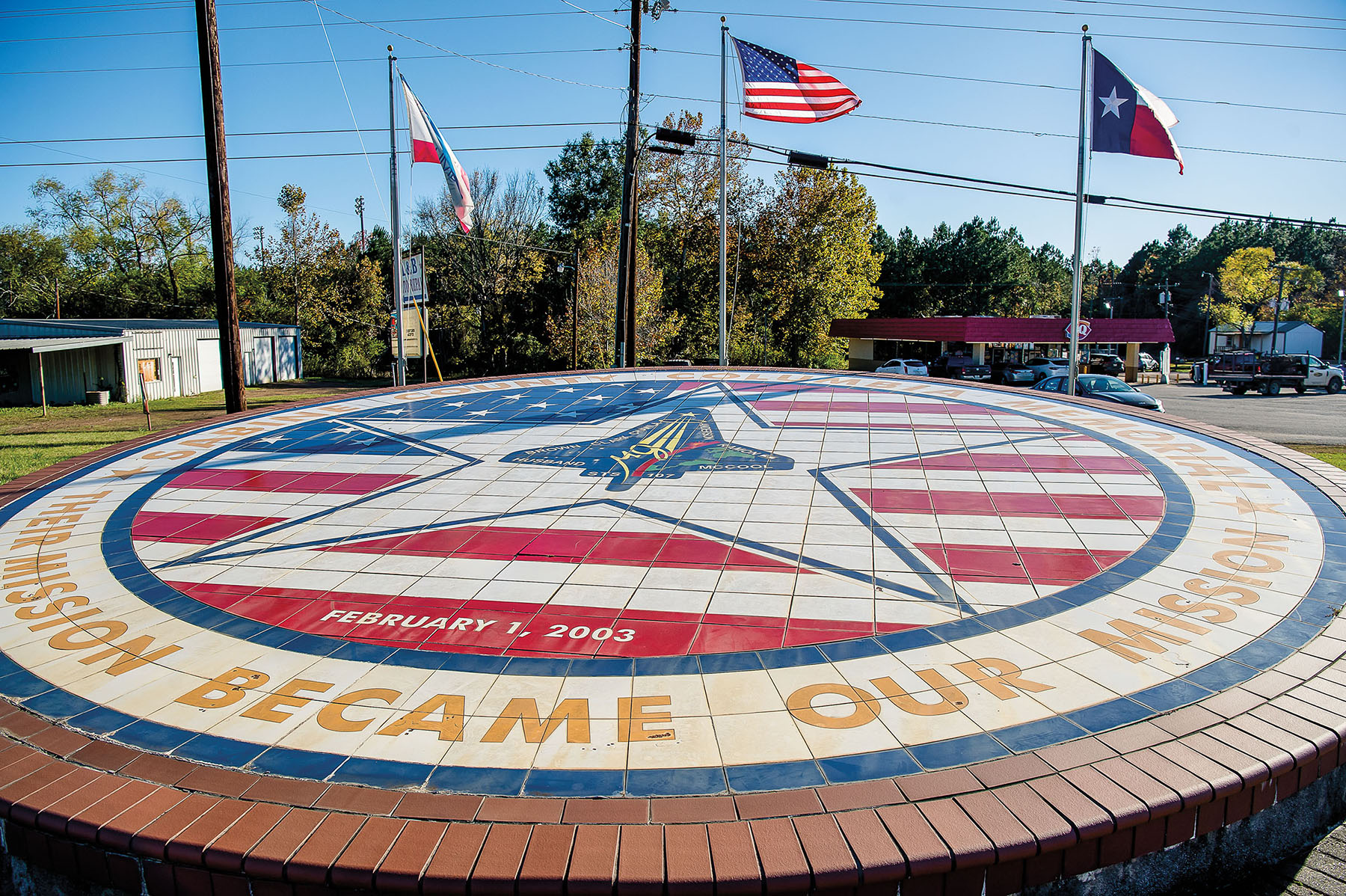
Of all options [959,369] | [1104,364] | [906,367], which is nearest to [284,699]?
[906,367]

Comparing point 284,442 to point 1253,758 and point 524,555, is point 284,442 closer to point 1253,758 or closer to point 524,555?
point 524,555

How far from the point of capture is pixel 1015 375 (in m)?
35.5

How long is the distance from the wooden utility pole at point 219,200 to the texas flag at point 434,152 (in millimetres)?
3307

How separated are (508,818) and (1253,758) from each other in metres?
3.21

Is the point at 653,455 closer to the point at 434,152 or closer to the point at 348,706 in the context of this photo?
the point at 348,706

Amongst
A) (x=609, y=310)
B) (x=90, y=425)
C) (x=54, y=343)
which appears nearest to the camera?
(x=90, y=425)

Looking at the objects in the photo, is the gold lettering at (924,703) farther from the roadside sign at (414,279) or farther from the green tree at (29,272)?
the green tree at (29,272)

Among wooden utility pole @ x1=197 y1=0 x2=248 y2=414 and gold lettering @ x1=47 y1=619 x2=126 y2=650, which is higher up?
wooden utility pole @ x1=197 y1=0 x2=248 y2=414

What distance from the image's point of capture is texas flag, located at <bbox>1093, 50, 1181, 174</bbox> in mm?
13734

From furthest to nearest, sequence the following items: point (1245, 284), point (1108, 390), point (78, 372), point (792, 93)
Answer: point (1245, 284) → point (78, 372) → point (1108, 390) → point (792, 93)

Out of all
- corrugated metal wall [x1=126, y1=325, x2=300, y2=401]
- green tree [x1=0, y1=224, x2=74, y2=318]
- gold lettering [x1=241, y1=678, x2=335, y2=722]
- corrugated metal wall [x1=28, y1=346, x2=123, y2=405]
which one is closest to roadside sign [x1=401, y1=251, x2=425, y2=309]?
corrugated metal wall [x1=126, y1=325, x2=300, y2=401]

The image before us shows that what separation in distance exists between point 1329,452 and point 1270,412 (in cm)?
1289

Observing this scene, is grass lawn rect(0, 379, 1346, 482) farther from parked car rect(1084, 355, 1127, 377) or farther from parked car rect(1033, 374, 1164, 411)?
parked car rect(1084, 355, 1127, 377)

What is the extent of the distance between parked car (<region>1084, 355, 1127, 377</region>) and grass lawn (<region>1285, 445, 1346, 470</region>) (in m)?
24.4
